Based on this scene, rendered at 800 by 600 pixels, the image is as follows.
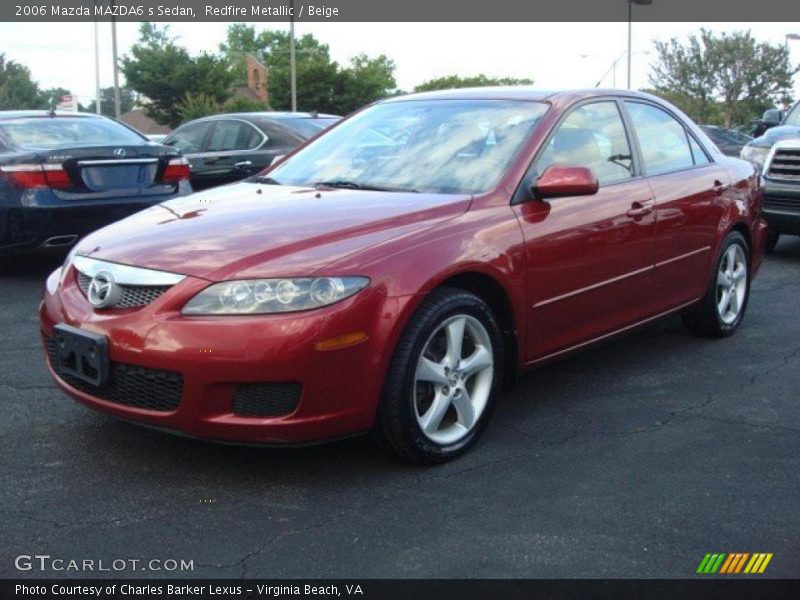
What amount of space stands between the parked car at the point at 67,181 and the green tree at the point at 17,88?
213ft

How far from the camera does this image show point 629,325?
502 cm

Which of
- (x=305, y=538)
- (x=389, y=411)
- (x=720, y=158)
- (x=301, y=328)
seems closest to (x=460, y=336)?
(x=389, y=411)

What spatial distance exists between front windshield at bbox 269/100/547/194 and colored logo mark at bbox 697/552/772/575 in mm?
1850

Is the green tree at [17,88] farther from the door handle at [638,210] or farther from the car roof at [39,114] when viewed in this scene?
the door handle at [638,210]

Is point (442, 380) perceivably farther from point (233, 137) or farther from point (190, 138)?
point (190, 138)

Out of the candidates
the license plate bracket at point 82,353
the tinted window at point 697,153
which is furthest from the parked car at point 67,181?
the tinted window at point 697,153

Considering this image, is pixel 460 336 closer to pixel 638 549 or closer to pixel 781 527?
pixel 638 549

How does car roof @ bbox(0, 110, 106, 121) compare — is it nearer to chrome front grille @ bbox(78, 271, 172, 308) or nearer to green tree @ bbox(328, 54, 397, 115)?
chrome front grille @ bbox(78, 271, 172, 308)

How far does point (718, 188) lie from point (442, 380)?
8.97 ft

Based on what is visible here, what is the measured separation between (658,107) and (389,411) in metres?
2.94

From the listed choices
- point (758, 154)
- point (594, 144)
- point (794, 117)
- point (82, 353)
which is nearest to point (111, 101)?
point (794, 117)

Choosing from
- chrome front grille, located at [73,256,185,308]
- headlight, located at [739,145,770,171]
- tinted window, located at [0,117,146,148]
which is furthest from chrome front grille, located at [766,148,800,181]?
chrome front grille, located at [73,256,185,308]
